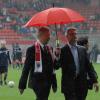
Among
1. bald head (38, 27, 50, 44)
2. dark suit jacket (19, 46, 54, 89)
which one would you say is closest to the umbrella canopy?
bald head (38, 27, 50, 44)

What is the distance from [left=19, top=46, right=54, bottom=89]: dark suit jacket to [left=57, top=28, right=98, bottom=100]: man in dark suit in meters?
0.34

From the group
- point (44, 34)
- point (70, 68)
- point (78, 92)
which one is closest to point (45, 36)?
point (44, 34)

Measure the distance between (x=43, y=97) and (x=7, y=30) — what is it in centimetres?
3780

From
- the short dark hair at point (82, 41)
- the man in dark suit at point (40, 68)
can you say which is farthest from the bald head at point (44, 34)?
the short dark hair at point (82, 41)

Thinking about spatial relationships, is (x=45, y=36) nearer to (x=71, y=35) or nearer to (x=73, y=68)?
(x=71, y=35)

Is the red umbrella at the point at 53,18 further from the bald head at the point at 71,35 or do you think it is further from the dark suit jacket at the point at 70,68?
the dark suit jacket at the point at 70,68

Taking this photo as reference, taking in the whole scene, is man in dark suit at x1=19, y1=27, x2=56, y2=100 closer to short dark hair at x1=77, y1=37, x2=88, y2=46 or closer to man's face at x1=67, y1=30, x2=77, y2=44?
man's face at x1=67, y1=30, x2=77, y2=44

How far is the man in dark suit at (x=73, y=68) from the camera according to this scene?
9.46 metres

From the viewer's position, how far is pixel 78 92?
965 centimetres

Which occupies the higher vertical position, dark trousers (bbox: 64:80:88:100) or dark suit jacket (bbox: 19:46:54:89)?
dark suit jacket (bbox: 19:46:54:89)

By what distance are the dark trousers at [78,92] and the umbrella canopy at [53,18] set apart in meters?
1.18

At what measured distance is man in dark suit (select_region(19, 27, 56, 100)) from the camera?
29.8 ft

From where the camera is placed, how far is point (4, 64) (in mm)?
20750

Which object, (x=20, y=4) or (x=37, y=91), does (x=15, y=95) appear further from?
(x=20, y=4)
